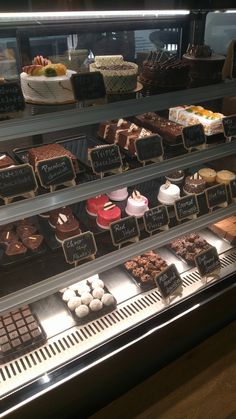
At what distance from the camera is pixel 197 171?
284 centimetres

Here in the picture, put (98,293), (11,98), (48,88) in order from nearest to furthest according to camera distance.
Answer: (11,98) → (48,88) → (98,293)

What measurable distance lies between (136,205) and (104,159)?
730 mm

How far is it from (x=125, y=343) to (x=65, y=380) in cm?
34

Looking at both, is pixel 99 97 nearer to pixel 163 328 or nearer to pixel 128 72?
pixel 128 72

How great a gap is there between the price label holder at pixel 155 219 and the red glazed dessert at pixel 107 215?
0.88ft

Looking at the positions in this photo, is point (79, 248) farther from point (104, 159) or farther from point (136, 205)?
point (136, 205)

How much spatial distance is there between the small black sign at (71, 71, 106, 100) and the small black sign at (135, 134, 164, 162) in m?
0.35

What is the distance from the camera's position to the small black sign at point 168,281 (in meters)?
2.01

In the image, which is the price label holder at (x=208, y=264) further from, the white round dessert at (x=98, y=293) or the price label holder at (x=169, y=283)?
the white round dessert at (x=98, y=293)

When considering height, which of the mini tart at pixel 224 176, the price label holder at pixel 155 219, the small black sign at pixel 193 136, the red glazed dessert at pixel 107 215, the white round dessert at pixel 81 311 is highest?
the small black sign at pixel 193 136

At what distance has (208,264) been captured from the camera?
7.20 ft

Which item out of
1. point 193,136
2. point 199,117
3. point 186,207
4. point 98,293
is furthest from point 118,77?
point 98,293

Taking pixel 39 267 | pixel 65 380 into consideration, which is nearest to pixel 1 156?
pixel 39 267

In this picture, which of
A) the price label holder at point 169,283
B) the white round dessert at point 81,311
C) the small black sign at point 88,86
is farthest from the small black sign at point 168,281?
the small black sign at point 88,86
